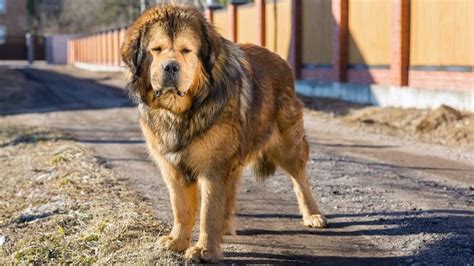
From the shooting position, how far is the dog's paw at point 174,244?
6.29 m

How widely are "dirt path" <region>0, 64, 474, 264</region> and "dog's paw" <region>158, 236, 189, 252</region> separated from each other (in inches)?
14.1

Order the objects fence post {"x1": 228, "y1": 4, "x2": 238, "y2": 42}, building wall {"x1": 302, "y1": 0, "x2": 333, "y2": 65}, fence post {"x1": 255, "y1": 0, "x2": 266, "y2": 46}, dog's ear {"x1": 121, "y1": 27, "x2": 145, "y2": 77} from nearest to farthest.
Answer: dog's ear {"x1": 121, "y1": 27, "x2": 145, "y2": 77} → building wall {"x1": 302, "y1": 0, "x2": 333, "y2": 65} → fence post {"x1": 255, "y1": 0, "x2": 266, "y2": 46} → fence post {"x1": 228, "y1": 4, "x2": 238, "y2": 42}

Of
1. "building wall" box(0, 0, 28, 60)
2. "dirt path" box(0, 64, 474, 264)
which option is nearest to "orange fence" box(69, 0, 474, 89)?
"dirt path" box(0, 64, 474, 264)

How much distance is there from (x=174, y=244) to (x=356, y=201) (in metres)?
2.84

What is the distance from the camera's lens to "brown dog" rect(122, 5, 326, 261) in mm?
5824

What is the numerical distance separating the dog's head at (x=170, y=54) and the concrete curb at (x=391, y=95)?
424 inches

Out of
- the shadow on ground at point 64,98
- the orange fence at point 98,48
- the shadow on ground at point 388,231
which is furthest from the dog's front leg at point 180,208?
the orange fence at point 98,48

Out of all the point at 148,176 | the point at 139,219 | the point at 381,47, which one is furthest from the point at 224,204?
the point at 381,47

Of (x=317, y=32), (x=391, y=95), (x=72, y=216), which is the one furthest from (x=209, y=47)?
(x=317, y=32)

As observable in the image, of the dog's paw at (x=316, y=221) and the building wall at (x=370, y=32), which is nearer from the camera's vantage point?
the dog's paw at (x=316, y=221)

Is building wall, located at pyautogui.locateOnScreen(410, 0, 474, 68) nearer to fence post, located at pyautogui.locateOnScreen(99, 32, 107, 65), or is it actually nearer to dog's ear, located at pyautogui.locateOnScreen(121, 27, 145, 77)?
dog's ear, located at pyautogui.locateOnScreen(121, 27, 145, 77)

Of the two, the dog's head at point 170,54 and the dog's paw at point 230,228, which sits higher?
the dog's head at point 170,54

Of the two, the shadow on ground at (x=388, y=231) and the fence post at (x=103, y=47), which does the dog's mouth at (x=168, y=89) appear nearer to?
the shadow on ground at (x=388, y=231)

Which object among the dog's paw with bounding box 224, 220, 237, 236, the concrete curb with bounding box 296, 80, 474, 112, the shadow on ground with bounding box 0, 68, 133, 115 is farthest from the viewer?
the shadow on ground with bounding box 0, 68, 133, 115
